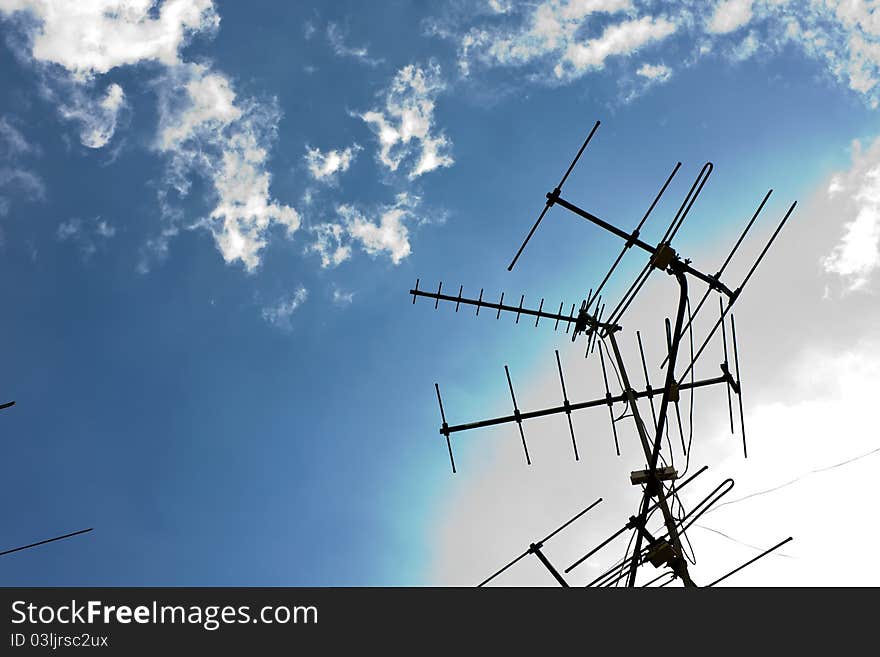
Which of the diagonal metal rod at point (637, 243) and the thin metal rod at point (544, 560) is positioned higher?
the diagonal metal rod at point (637, 243)

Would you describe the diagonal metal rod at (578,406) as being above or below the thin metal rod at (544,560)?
above

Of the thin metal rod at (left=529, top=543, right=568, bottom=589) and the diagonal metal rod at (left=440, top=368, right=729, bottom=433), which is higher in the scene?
the diagonal metal rod at (left=440, top=368, right=729, bottom=433)

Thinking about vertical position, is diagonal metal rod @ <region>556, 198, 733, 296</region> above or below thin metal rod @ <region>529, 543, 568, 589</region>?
above
